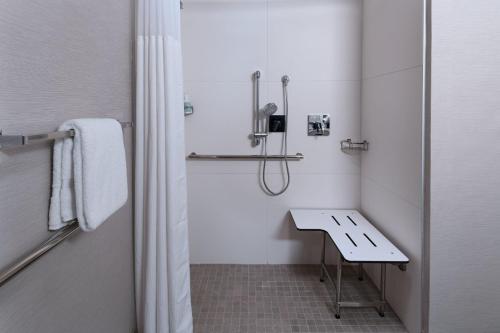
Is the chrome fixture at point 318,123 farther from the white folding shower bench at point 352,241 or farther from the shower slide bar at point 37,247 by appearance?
the shower slide bar at point 37,247

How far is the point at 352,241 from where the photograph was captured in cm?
211

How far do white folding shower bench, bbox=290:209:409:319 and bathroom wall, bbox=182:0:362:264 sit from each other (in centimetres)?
20

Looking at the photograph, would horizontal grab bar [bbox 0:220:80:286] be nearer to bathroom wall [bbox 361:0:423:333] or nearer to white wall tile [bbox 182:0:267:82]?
bathroom wall [bbox 361:0:423:333]

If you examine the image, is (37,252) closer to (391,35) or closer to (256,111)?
(256,111)

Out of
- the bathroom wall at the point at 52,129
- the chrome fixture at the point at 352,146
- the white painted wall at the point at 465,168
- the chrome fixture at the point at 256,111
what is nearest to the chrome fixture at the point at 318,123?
the chrome fixture at the point at 352,146

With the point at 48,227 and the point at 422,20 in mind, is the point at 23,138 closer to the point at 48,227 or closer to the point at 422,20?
the point at 48,227

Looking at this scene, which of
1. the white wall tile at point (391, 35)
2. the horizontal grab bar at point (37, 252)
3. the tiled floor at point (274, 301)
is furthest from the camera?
the tiled floor at point (274, 301)

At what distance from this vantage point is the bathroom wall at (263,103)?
2.67 metres

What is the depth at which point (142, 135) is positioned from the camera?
5.69 feet

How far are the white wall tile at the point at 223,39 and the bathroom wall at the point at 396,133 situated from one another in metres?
0.85

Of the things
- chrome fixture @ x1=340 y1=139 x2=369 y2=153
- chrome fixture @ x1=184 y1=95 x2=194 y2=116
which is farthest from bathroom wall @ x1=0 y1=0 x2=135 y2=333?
chrome fixture @ x1=340 y1=139 x2=369 y2=153

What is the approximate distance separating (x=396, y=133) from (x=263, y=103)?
3.53 ft

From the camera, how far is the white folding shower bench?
6.22ft

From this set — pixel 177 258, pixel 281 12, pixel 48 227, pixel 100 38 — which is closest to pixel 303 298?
pixel 177 258
